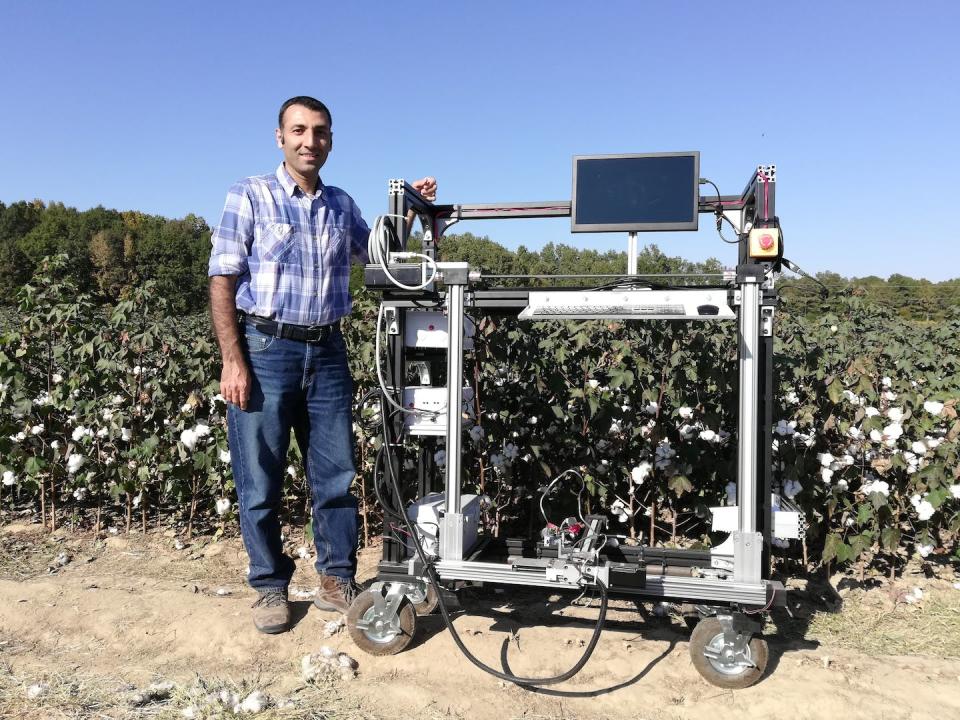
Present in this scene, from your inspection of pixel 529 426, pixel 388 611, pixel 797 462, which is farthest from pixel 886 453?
pixel 388 611

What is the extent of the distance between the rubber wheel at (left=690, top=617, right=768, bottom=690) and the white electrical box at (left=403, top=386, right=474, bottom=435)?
4.42ft

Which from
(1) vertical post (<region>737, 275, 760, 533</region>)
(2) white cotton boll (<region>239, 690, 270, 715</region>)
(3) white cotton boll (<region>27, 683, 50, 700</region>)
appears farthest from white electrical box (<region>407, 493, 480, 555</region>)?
(3) white cotton boll (<region>27, 683, 50, 700</region>)

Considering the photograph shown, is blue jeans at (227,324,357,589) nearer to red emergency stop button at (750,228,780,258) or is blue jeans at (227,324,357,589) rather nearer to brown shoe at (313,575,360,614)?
brown shoe at (313,575,360,614)

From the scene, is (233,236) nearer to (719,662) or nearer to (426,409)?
(426,409)

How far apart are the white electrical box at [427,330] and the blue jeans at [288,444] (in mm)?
397

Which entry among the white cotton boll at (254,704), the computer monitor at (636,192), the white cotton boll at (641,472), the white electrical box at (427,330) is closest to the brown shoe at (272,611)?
the white cotton boll at (254,704)

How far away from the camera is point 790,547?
13.7 ft

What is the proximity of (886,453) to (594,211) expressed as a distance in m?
2.16

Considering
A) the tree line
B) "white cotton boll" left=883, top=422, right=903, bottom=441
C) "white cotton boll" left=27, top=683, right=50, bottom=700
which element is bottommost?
"white cotton boll" left=27, top=683, right=50, bottom=700

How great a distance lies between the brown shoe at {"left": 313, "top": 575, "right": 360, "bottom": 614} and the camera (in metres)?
3.57

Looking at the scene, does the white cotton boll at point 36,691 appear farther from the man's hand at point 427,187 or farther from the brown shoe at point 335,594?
the man's hand at point 427,187

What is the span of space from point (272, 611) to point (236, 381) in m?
1.11

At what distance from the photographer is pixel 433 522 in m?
3.38

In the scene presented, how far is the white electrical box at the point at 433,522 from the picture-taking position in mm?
3309
